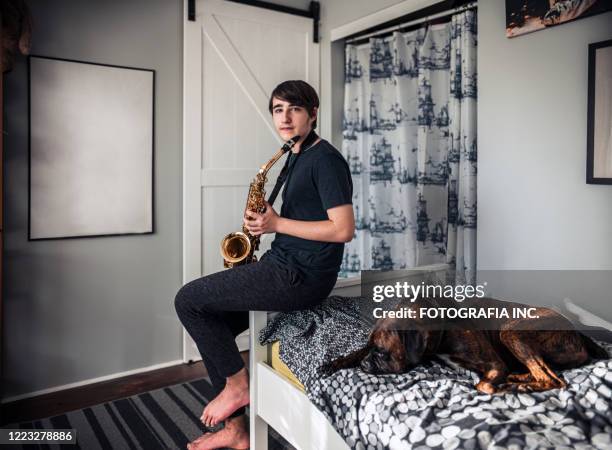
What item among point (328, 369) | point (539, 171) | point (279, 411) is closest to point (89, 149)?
point (279, 411)

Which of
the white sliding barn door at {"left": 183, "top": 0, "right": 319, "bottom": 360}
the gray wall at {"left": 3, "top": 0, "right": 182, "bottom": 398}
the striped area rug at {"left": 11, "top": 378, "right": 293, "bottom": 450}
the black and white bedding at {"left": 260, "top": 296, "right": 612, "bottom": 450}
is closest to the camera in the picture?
the black and white bedding at {"left": 260, "top": 296, "right": 612, "bottom": 450}

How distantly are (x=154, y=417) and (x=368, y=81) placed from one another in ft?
8.85

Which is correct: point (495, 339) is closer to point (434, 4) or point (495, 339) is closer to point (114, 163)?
point (434, 4)

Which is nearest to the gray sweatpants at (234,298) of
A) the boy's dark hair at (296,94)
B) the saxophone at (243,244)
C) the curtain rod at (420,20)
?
the saxophone at (243,244)

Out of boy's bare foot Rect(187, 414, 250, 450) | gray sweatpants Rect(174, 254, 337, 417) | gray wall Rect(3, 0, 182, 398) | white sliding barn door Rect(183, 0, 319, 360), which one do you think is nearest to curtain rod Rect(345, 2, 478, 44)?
white sliding barn door Rect(183, 0, 319, 360)

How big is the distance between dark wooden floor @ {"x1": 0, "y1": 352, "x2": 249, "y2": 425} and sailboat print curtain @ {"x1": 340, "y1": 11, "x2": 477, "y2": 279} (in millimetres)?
1467

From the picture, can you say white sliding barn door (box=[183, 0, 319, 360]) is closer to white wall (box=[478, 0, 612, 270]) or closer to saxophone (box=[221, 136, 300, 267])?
saxophone (box=[221, 136, 300, 267])

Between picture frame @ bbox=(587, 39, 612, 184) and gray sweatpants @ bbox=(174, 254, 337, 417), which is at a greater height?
picture frame @ bbox=(587, 39, 612, 184)

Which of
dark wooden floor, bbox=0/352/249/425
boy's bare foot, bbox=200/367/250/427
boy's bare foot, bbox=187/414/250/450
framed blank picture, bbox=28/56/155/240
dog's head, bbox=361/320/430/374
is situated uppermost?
framed blank picture, bbox=28/56/155/240

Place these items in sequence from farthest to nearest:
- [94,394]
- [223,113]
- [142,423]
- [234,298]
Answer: [223,113] < [94,394] < [142,423] < [234,298]

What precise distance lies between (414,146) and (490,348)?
210 cm

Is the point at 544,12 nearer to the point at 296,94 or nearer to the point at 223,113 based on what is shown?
the point at 296,94

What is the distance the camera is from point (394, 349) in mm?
1644

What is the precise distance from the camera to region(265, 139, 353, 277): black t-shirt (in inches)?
73.7
